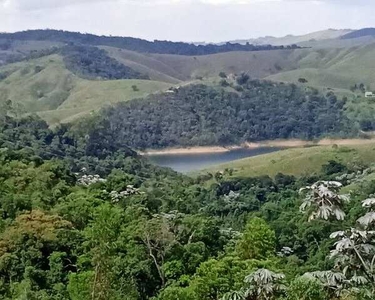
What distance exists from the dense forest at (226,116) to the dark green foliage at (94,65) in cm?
3762

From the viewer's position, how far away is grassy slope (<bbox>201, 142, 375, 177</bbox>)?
3167 inches

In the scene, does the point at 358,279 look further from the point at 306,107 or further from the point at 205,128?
the point at 306,107

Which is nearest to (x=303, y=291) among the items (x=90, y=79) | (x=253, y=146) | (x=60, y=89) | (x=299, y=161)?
(x=299, y=161)

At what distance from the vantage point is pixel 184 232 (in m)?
28.7

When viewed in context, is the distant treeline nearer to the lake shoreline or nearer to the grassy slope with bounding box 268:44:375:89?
the grassy slope with bounding box 268:44:375:89

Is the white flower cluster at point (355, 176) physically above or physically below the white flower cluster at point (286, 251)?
below

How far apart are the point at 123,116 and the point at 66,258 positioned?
9351 centimetres

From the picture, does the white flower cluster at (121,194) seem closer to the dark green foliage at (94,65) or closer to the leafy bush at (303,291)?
the leafy bush at (303,291)

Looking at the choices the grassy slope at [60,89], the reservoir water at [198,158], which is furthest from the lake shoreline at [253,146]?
the grassy slope at [60,89]

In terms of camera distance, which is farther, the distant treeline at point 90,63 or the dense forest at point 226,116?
the distant treeline at point 90,63

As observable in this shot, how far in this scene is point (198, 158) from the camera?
116062mm

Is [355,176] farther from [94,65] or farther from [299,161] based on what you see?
[94,65]

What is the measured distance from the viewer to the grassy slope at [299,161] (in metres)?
80.4

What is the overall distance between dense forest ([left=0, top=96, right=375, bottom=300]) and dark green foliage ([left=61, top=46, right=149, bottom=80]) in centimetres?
11300
